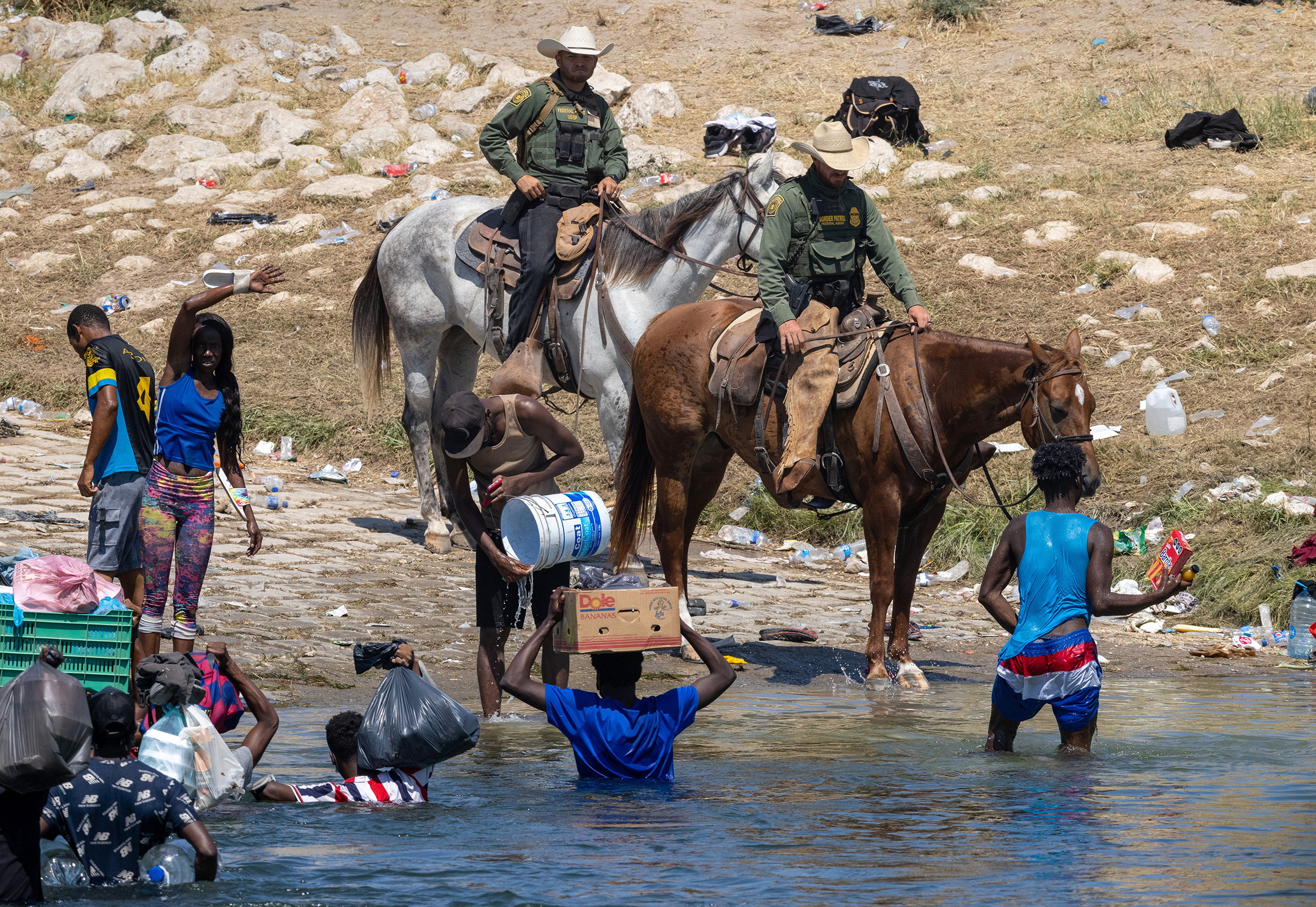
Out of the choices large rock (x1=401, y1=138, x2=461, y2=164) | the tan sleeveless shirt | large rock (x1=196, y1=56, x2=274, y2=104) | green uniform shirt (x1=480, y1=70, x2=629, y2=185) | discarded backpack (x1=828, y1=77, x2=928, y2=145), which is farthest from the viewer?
large rock (x1=196, y1=56, x2=274, y2=104)

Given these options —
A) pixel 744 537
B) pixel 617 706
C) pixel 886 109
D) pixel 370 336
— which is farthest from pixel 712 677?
pixel 886 109

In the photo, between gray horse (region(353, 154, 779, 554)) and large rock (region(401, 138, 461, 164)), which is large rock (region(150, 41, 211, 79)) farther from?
gray horse (region(353, 154, 779, 554))

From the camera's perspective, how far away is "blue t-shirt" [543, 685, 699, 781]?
19.3ft

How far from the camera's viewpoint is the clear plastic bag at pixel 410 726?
5629mm

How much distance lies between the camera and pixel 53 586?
5555mm

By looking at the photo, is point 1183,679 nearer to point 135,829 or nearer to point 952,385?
point 952,385

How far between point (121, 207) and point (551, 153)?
10850 mm

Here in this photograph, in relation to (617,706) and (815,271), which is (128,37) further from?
(617,706)

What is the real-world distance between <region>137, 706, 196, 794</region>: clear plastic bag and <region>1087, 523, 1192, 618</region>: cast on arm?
11.3 feet

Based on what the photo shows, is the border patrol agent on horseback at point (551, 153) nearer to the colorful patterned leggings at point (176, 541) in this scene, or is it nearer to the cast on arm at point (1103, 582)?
the colorful patterned leggings at point (176, 541)

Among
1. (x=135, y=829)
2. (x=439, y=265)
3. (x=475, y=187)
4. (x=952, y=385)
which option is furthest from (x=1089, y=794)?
(x=475, y=187)

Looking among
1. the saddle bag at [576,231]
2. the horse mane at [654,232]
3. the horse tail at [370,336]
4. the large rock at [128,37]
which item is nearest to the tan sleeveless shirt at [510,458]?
the horse mane at [654,232]

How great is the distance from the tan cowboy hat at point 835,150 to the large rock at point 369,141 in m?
12.9

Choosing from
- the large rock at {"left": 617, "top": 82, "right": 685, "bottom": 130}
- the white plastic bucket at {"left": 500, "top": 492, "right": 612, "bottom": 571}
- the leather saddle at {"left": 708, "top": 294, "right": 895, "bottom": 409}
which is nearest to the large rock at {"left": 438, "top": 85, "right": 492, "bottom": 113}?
the large rock at {"left": 617, "top": 82, "right": 685, "bottom": 130}
